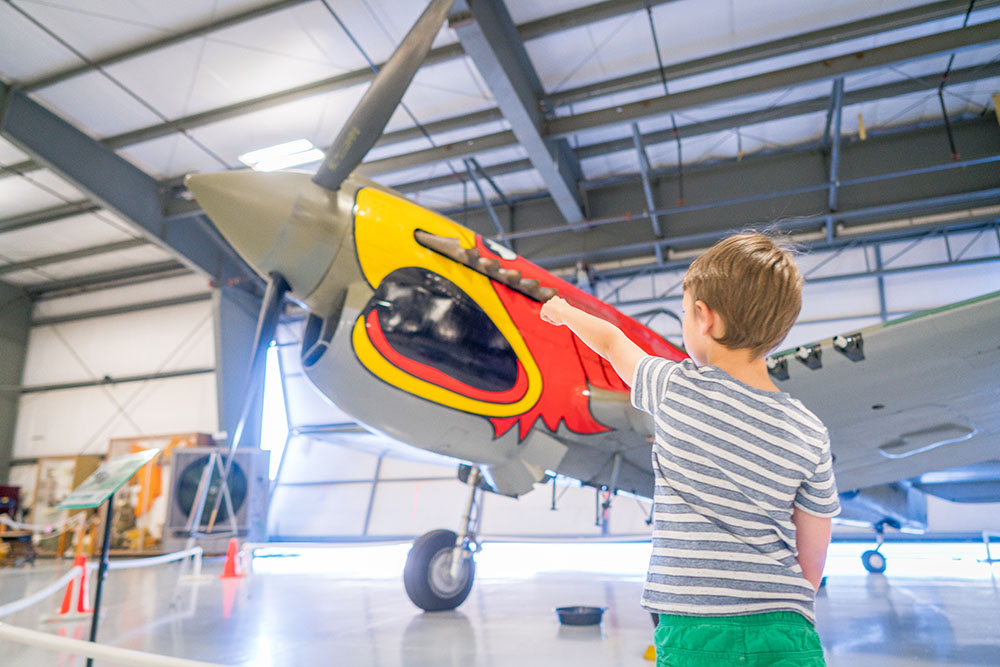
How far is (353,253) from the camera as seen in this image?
3.64 meters

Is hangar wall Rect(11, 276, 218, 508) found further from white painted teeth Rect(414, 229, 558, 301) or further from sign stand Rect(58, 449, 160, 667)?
white painted teeth Rect(414, 229, 558, 301)

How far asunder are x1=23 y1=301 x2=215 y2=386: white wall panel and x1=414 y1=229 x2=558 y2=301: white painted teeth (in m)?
17.1

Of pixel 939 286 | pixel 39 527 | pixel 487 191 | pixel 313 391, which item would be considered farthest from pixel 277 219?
pixel 939 286

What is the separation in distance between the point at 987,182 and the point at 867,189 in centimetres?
202

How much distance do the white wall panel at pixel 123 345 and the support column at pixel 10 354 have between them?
0.29 m

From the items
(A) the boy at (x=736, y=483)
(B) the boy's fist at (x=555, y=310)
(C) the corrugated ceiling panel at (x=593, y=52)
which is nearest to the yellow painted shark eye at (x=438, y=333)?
(B) the boy's fist at (x=555, y=310)

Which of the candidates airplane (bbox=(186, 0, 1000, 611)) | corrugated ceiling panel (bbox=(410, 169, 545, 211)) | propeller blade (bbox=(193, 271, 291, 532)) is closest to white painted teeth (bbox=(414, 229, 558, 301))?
airplane (bbox=(186, 0, 1000, 611))

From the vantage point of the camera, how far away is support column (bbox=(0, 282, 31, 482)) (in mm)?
20578

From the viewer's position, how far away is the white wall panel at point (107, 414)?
740 inches

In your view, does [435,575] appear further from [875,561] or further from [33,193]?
[33,193]

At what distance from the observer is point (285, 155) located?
12289 millimetres

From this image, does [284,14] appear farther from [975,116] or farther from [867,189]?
[975,116]

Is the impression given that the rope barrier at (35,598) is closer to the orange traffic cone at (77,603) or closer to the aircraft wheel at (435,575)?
the orange traffic cone at (77,603)

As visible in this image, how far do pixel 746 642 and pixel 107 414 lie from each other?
22866 mm
